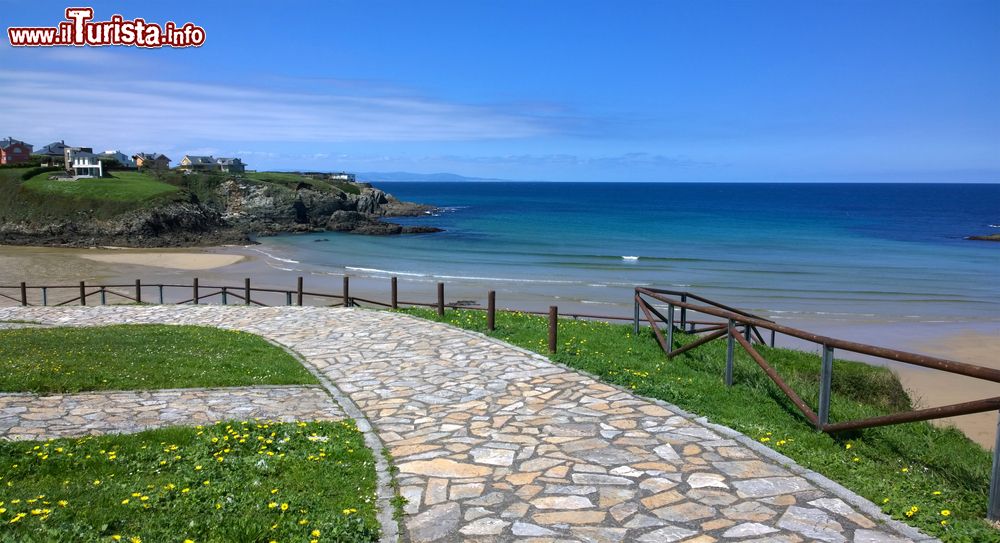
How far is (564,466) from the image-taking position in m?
6.83

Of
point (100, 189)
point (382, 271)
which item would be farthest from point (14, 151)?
point (382, 271)

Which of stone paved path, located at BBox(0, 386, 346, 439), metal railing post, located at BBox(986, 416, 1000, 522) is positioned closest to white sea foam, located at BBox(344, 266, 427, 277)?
stone paved path, located at BBox(0, 386, 346, 439)

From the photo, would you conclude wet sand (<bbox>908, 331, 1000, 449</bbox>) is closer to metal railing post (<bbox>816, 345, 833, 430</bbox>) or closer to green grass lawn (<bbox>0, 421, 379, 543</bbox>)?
metal railing post (<bbox>816, 345, 833, 430</bbox>)

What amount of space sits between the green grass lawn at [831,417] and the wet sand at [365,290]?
309cm

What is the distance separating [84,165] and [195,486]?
103706mm

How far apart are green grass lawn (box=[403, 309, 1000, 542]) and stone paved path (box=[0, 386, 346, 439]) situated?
14.8ft

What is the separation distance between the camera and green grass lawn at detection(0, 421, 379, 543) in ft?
16.9

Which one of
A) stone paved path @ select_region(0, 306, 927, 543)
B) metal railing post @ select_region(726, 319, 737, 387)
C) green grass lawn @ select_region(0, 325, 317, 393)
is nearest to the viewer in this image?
stone paved path @ select_region(0, 306, 927, 543)

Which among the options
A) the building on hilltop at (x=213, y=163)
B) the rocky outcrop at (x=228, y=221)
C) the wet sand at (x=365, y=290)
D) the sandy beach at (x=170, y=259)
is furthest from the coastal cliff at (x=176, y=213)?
the building on hilltop at (x=213, y=163)

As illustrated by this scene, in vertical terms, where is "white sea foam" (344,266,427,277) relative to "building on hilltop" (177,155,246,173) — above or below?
below

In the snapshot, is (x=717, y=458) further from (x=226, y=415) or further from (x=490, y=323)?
(x=490, y=323)

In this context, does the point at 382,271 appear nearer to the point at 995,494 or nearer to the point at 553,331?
the point at 553,331

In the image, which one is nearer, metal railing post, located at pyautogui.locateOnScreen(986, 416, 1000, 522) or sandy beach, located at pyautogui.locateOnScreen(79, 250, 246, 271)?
metal railing post, located at pyautogui.locateOnScreen(986, 416, 1000, 522)

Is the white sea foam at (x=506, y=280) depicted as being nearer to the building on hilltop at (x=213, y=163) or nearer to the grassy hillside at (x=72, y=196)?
the grassy hillside at (x=72, y=196)
